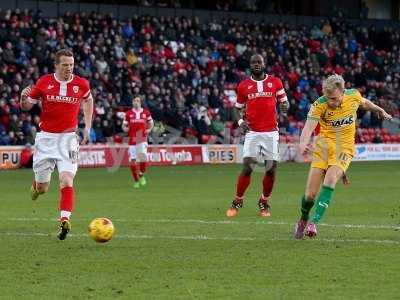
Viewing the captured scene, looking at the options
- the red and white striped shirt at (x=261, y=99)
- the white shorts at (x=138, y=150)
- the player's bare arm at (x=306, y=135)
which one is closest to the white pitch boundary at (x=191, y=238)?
the player's bare arm at (x=306, y=135)

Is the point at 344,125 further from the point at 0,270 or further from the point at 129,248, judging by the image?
the point at 0,270

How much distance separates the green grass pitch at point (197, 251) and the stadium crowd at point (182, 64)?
47.0ft

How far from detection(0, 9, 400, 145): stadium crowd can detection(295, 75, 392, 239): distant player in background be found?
20.5m

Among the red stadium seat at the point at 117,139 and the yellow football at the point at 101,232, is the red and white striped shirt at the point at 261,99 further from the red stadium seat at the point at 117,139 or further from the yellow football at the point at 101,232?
the red stadium seat at the point at 117,139

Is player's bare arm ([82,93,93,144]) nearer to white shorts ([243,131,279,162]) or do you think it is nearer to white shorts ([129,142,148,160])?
white shorts ([243,131,279,162])

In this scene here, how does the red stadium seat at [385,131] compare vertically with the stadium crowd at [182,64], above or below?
below

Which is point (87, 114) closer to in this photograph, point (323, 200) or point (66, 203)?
point (66, 203)

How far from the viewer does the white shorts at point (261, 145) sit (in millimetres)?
16516

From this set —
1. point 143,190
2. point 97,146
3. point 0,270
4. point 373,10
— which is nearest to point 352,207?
point 143,190

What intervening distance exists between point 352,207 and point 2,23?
2120 centimetres

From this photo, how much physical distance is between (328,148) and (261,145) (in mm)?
4043

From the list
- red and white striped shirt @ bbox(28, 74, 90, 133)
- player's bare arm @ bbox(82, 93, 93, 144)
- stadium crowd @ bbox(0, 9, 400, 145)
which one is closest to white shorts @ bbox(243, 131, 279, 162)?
player's bare arm @ bbox(82, 93, 93, 144)

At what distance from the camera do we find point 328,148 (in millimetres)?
12578

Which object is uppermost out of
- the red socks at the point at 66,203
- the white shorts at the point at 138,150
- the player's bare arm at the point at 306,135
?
the player's bare arm at the point at 306,135
